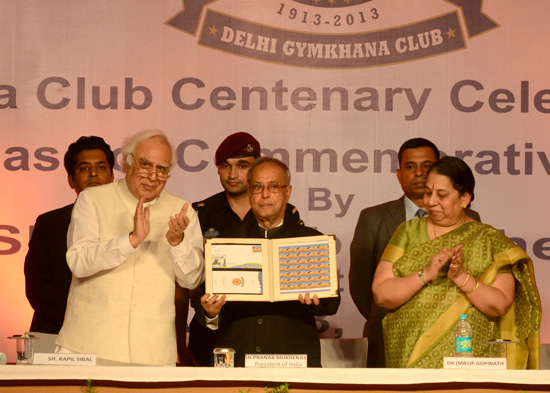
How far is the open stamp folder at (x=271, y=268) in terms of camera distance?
3.45 metres

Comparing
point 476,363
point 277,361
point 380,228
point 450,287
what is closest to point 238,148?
point 380,228

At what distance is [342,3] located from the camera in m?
5.24

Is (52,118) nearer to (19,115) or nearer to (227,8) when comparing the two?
(19,115)

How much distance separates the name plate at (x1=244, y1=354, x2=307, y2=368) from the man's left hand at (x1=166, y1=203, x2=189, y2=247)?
620mm

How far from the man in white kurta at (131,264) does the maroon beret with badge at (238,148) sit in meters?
0.93

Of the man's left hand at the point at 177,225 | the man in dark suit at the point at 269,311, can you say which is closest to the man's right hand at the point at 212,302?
the man in dark suit at the point at 269,311

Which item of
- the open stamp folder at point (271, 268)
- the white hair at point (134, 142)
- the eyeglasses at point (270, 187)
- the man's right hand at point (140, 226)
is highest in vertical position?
the white hair at point (134, 142)

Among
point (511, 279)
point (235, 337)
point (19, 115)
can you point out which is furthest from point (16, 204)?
point (511, 279)

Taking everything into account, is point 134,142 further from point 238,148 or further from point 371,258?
point 371,258

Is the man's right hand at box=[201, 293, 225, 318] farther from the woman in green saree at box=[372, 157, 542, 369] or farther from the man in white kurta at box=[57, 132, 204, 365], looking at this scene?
the woman in green saree at box=[372, 157, 542, 369]

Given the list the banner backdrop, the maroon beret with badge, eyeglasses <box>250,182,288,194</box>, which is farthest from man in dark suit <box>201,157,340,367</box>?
the banner backdrop

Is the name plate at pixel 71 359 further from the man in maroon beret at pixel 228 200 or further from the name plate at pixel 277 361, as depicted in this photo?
the man in maroon beret at pixel 228 200

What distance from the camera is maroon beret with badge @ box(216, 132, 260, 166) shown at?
4473 mm

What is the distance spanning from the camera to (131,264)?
11.3ft
